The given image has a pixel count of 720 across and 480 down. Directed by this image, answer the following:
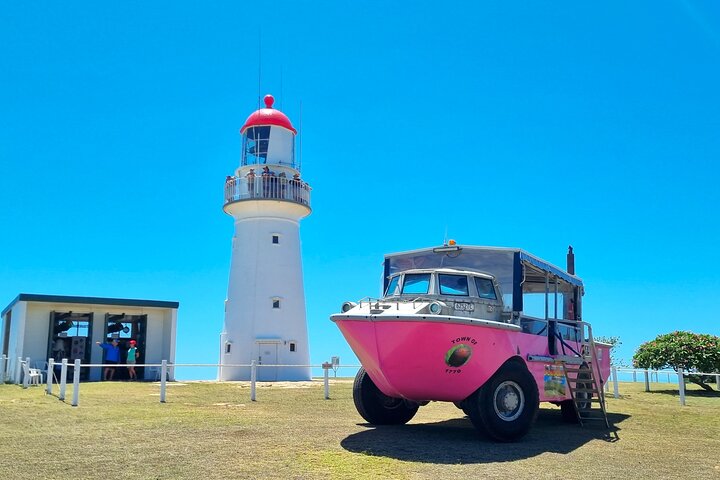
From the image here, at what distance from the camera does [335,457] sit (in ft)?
28.3

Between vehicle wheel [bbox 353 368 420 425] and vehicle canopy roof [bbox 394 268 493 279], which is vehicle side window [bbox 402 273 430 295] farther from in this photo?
vehicle wheel [bbox 353 368 420 425]

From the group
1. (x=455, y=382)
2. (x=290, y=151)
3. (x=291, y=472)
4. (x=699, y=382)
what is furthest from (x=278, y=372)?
(x=291, y=472)

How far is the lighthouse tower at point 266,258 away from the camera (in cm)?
2938

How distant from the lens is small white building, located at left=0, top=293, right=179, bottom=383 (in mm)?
25911

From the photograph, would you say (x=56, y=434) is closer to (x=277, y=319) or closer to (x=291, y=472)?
(x=291, y=472)

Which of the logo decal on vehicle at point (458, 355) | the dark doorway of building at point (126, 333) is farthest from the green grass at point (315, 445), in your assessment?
the dark doorway of building at point (126, 333)

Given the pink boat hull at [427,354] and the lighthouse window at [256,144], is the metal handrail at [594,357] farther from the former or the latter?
the lighthouse window at [256,144]

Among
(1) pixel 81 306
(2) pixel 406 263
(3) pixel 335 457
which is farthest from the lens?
(1) pixel 81 306

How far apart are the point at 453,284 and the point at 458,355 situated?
59.8 inches

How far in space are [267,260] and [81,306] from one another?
303 inches

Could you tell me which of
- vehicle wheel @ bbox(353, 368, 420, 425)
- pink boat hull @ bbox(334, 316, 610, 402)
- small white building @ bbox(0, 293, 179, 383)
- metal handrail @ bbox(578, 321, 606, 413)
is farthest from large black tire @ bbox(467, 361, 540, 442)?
small white building @ bbox(0, 293, 179, 383)

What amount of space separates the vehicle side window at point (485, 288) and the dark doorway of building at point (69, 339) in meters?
19.7

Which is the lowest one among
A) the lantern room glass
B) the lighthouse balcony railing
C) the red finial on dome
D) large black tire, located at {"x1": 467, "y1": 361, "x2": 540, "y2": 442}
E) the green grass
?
the green grass

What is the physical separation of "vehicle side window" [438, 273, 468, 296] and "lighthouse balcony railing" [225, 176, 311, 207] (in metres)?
19.5
